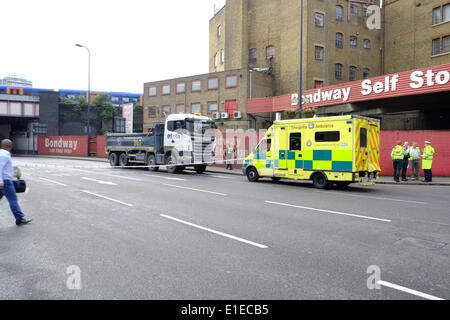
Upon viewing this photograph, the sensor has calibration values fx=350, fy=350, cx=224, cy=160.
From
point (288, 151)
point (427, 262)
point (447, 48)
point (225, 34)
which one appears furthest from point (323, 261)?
point (225, 34)

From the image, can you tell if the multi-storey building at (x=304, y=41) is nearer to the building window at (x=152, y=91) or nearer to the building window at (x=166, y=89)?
the building window at (x=166, y=89)

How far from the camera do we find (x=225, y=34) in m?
45.1

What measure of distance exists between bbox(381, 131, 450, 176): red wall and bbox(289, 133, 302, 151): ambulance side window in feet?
27.0

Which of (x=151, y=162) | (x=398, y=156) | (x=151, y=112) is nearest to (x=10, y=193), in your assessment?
(x=151, y=162)

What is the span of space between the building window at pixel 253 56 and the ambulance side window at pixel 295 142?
30292 millimetres

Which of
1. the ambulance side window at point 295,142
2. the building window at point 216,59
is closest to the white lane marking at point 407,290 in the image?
the ambulance side window at point 295,142

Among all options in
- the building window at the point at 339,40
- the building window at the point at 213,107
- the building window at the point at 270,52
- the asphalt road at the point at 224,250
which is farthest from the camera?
the building window at the point at 270,52

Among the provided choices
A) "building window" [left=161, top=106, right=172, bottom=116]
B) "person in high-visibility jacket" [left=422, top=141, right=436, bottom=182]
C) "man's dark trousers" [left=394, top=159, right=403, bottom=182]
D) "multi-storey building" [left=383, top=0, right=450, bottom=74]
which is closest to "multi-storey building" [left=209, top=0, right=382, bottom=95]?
"multi-storey building" [left=383, top=0, right=450, bottom=74]

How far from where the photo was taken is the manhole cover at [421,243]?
5.63 m

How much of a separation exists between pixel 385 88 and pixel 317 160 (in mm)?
12642

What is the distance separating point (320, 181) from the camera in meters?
14.0

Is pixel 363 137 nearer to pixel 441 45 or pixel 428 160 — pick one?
pixel 428 160
